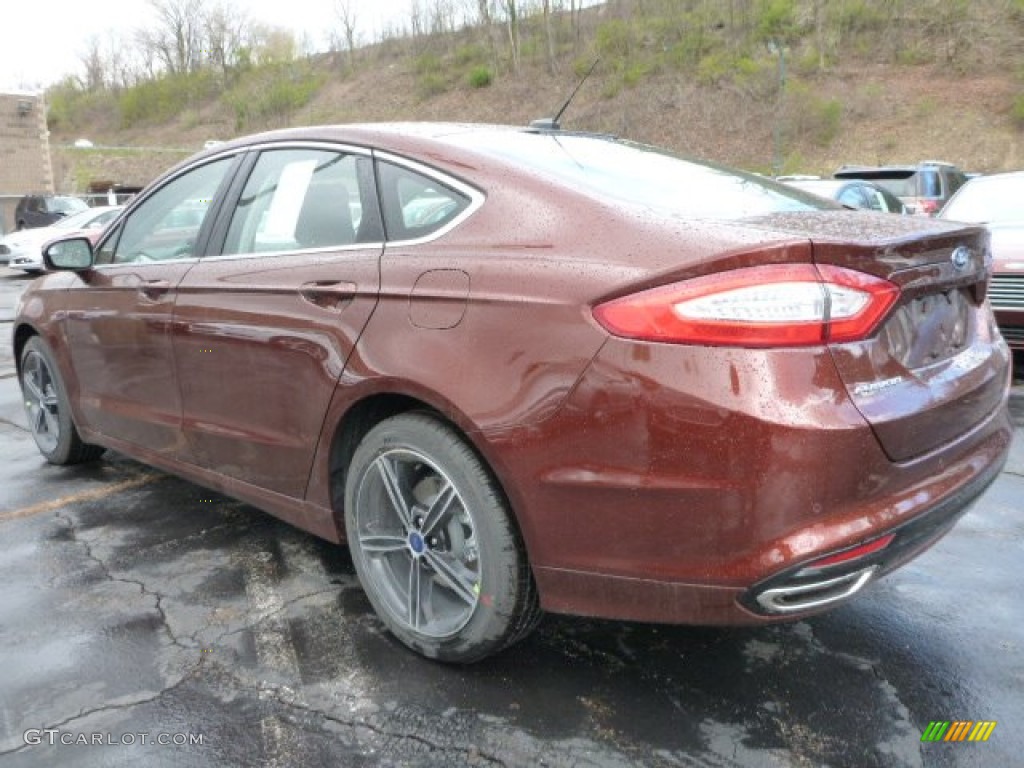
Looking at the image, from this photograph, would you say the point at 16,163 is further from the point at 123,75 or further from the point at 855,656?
the point at 123,75

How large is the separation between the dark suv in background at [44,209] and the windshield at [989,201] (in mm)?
23281

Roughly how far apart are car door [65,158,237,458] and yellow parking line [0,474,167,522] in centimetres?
33

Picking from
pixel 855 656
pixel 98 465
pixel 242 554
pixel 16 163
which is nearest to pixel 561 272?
pixel 855 656

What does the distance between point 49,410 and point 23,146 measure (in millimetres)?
39368

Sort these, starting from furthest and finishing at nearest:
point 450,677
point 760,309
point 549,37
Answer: point 549,37, point 450,677, point 760,309

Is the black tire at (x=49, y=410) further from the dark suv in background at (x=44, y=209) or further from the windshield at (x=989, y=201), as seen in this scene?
the dark suv in background at (x=44, y=209)

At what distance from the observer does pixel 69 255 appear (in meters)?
3.97

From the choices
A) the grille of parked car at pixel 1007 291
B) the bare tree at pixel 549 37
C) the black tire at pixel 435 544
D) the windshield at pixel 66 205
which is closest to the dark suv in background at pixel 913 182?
the grille of parked car at pixel 1007 291

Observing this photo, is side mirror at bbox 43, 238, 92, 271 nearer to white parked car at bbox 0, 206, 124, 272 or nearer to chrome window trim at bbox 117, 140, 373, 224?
chrome window trim at bbox 117, 140, 373, 224

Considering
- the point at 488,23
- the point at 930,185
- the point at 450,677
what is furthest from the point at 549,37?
the point at 450,677

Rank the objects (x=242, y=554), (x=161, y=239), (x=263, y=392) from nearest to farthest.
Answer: (x=263, y=392) < (x=242, y=554) < (x=161, y=239)

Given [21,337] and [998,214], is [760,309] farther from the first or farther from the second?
[998,214]

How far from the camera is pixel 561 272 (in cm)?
219

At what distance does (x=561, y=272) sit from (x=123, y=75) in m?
91.3
